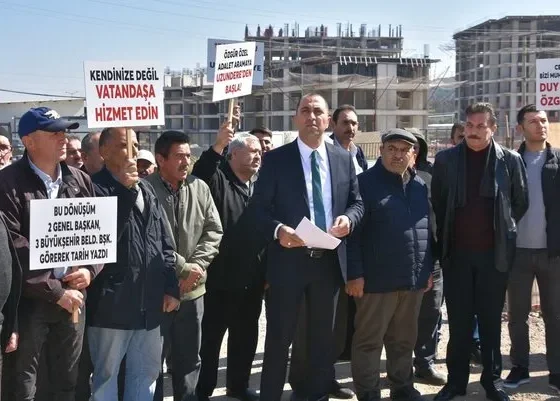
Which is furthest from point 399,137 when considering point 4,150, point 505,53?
point 505,53

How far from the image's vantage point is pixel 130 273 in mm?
4203

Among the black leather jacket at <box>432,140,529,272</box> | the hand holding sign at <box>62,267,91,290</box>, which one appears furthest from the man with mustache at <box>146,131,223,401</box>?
the black leather jacket at <box>432,140,529,272</box>

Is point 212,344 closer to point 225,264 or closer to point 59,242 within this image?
point 225,264

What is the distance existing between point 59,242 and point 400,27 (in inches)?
4715

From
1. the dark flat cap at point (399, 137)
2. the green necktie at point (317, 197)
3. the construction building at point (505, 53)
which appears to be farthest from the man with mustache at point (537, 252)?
the construction building at point (505, 53)

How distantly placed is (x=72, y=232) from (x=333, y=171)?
1827 millimetres

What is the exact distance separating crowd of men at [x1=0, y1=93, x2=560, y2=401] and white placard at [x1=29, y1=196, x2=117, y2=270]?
0.08 meters

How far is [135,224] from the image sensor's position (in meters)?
4.26

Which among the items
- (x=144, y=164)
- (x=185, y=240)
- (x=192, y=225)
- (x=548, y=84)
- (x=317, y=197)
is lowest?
(x=185, y=240)

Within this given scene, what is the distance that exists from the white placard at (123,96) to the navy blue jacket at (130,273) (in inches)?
16.4

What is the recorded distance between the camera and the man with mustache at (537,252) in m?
5.64

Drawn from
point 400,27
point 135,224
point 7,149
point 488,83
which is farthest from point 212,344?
point 400,27

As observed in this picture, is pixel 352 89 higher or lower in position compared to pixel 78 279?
higher

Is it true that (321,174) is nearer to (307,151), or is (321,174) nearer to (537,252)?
(307,151)
